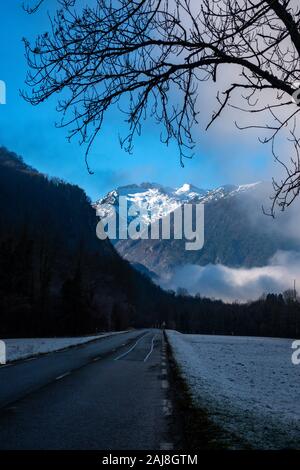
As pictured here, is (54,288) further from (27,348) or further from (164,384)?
(164,384)

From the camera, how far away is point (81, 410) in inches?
435

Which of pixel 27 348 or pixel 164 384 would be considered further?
pixel 27 348

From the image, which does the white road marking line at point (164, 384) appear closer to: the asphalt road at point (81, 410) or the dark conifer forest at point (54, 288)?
the asphalt road at point (81, 410)

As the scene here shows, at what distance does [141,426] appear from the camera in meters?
9.39

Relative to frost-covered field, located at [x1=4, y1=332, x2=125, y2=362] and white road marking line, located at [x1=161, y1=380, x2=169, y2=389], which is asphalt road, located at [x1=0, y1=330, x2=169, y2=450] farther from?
frost-covered field, located at [x1=4, y1=332, x2=125, y2=362]

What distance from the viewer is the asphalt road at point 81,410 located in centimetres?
803

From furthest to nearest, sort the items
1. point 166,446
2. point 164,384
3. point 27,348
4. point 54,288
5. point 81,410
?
point 54,288, point 27,348, point 164,384, point 81,410, point 166,446

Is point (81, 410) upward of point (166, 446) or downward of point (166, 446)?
downward

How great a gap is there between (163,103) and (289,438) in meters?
5.00

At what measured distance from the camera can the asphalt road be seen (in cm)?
803

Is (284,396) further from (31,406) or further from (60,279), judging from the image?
(60,279)

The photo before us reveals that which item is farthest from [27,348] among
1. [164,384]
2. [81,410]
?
[81,410]

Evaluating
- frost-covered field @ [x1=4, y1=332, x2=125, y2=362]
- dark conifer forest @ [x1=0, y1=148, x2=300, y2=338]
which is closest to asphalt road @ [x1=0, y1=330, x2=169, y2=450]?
frost-covered field @ [x1=4, y1=332, x2=125, y2=362]

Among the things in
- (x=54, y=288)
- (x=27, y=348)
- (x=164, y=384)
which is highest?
(x=54, y=288)
